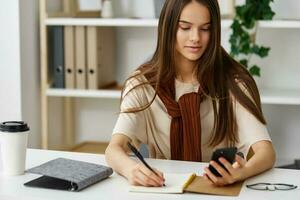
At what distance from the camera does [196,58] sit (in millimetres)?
2092

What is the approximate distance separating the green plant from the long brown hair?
3.40 ft

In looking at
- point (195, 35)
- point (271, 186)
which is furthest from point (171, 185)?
point (195, 35)

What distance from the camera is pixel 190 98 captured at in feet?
6.98

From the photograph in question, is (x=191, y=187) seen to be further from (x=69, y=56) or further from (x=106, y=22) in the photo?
(x=69, y=56)

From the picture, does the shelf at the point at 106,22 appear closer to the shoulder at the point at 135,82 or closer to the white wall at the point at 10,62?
the white wall at the point at 10,62

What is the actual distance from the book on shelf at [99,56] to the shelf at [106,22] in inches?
2.8

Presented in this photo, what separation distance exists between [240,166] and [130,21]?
1.72 meters

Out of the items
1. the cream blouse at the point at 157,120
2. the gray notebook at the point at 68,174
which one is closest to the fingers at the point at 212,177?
the gray notebook at the point at 68,174

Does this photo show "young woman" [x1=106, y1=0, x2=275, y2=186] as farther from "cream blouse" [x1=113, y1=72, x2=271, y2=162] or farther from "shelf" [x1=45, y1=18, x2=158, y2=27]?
"shelf" [x1=45, y1=18, x2=158, y2=27]

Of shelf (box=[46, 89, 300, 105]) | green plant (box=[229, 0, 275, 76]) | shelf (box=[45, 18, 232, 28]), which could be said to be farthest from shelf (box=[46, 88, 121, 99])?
green plant (box=[229, 0, 275, 76])

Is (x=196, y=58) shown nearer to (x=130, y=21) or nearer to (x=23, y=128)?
(x=23, y=128)

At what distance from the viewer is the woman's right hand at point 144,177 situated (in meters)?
1.69

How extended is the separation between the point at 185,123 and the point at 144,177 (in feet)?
1.54

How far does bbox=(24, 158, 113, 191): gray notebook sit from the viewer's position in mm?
1678
